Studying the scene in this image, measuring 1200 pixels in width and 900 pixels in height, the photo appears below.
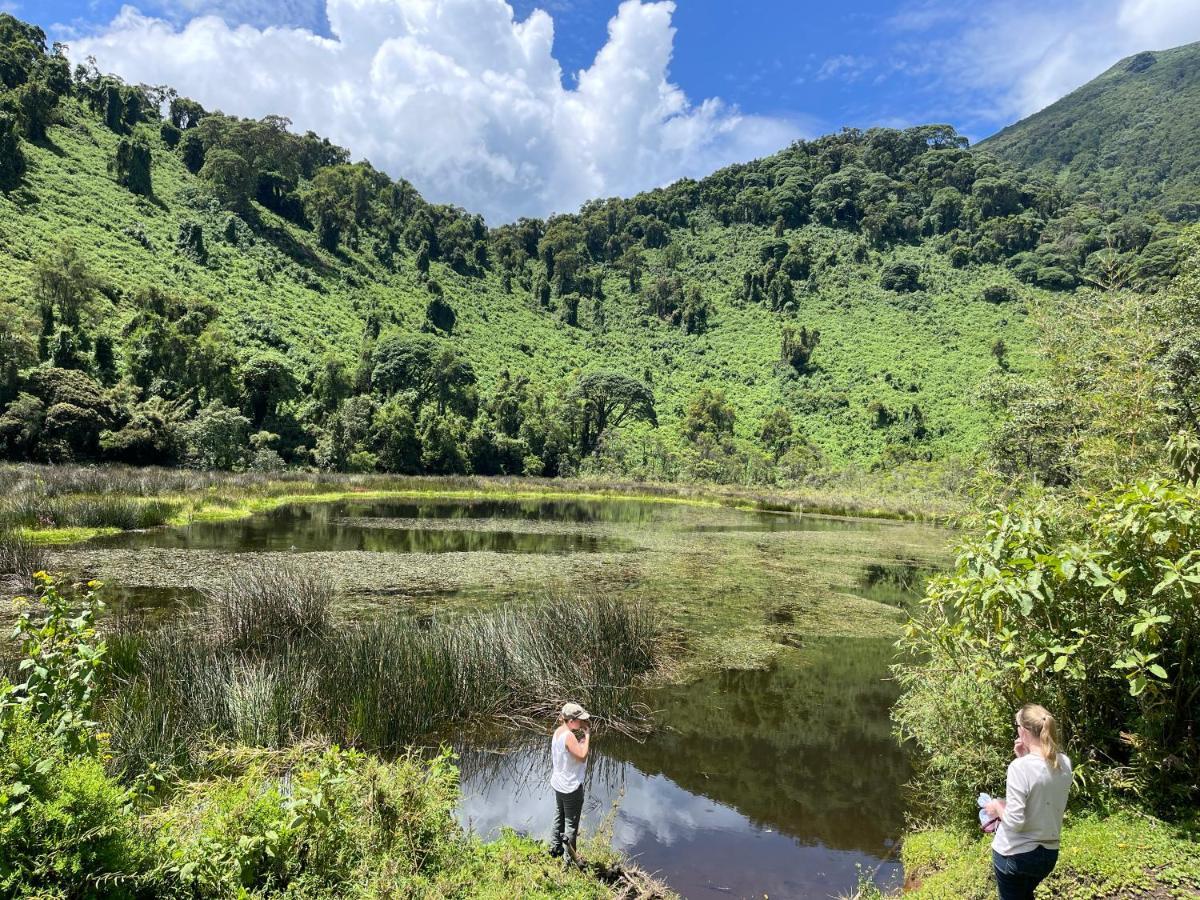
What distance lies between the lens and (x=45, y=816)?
10.00ft

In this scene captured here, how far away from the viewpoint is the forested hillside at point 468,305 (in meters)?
45.9

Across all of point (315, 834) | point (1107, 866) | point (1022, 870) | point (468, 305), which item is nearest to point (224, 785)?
point (315, 834)

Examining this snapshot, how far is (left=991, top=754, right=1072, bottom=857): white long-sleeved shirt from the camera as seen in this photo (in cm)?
375

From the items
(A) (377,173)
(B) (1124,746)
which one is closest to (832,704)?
(B) (1124,746)

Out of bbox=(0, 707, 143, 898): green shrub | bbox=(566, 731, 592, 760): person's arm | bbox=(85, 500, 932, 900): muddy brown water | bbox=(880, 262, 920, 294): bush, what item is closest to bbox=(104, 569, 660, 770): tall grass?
bbox=(85, 500, 932, 900): muddy brown water

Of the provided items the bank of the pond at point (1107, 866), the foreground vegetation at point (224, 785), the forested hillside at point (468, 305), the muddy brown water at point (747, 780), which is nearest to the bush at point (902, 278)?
the forested hillside at point (468, 305)

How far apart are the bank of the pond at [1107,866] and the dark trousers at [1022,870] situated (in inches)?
29.2

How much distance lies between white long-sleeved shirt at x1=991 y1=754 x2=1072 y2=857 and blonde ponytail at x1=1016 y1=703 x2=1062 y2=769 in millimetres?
43

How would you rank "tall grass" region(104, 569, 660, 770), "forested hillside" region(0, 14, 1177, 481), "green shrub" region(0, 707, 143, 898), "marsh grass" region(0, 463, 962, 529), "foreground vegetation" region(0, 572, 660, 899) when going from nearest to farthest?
"green shrub" region(0, 707, 143, 898) → "foreground vegetation" region(0, 572, 660, 899) → "tall grass" region(104, 569, 660, 770) → "marsh grass" region(0, 463, 962, 529) → "forested hillside" region(0, 14, 1177, 481)

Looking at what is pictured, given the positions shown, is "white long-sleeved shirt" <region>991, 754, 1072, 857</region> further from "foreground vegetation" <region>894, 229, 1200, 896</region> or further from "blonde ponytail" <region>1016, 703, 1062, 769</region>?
"foreground vegetation" <region>894, 229, 1200, 896</region>

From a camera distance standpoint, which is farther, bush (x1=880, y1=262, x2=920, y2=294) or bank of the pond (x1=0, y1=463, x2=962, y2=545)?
bush (x1=880, y1=262, x2=920, y2=294)

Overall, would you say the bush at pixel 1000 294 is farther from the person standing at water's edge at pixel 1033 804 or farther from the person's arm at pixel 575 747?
the person's arm at pixel 575 747

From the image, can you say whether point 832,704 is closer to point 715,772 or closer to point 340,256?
point 715,772

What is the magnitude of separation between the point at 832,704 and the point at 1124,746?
4.52m
